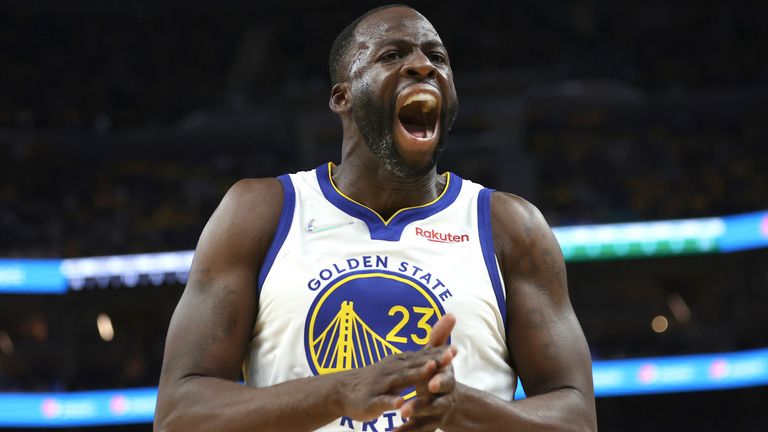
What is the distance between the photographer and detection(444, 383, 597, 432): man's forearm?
2484mm

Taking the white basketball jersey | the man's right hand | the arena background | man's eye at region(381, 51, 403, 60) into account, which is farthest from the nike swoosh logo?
the arena background

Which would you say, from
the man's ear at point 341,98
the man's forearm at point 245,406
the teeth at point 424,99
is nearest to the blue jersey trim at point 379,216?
the man's ear at point 341,98

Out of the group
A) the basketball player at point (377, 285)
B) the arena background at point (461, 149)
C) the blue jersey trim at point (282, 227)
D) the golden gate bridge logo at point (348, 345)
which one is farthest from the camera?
the arena background at point (461, 149)

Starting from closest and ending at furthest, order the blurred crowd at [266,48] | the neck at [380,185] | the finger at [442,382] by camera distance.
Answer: the finger at [442,382], the neck at [380,185], the blurred crowd at [266,48]

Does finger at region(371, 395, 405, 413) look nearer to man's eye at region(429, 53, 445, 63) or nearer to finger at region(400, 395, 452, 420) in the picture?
finger at region(400, 395, 452, 420)

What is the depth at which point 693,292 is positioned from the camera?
62.7 ft

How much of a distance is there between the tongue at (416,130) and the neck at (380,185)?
0.41 ft

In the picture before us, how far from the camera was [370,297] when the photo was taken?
281cm

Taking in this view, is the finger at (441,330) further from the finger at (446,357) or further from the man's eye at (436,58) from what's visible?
the man's eye at (436,58)

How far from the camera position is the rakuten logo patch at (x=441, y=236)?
3.00m

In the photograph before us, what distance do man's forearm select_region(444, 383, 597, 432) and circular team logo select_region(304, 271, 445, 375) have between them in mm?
322

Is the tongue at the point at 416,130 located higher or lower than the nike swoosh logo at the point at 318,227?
higher

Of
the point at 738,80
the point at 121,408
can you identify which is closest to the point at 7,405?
the point at 121,408

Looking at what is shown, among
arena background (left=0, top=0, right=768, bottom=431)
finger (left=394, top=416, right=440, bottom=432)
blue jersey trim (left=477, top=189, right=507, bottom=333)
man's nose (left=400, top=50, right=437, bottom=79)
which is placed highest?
arena background (left=0, top=0, right=768, bottom=431)
